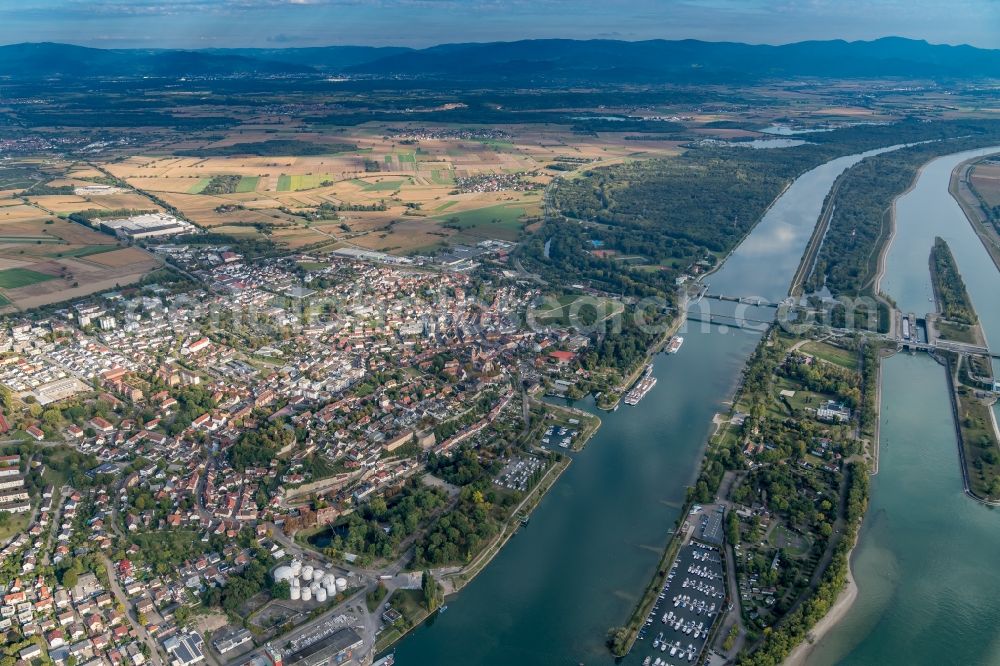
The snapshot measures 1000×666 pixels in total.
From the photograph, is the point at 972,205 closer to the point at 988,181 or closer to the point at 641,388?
the point at 988,181

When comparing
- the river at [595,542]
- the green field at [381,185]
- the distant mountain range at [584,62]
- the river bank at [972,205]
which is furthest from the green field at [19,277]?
the distant mountain range at [584,62]

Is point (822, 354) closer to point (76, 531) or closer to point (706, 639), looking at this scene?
point (706, 639)

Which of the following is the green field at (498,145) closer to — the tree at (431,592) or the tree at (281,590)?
the tree at (431,592)

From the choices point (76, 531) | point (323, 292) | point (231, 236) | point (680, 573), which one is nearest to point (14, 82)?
point (231, 236)

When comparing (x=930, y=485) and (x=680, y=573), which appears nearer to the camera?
(x=680, y=573)

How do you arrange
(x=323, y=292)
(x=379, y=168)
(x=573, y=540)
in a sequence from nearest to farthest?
(x=573, y=540)
(x=323, y=292)
(x=379, y=168)

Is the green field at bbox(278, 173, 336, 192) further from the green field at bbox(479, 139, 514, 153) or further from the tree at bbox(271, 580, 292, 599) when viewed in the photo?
the tree at bbox(271, 580, 292, 599)
